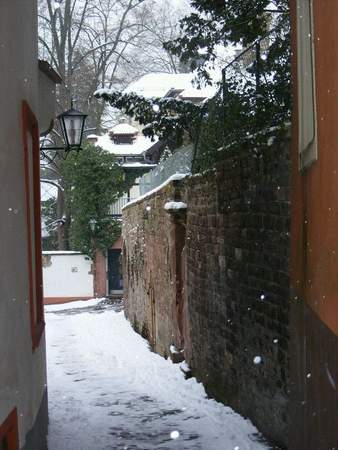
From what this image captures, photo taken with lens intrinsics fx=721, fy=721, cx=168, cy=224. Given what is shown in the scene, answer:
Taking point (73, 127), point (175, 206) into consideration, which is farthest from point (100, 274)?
point (175, 206)

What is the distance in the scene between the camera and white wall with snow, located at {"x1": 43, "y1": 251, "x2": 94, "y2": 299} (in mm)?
30391

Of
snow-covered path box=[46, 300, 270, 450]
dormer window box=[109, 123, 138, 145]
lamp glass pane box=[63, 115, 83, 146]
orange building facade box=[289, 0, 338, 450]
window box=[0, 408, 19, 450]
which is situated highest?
dormer window box=[109, 123, 138, 145]

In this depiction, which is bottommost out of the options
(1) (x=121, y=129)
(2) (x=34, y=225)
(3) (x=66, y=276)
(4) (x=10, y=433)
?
(3) (x=66, y=276)

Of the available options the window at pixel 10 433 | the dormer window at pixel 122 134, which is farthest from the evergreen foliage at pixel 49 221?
the window at pixel 10 433

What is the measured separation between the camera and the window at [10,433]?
3.83m

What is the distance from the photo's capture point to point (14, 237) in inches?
179

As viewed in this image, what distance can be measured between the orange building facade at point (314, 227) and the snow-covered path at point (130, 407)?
1.40 metres

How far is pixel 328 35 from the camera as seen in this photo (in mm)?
3770

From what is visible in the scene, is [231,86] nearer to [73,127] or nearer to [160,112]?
[73,127]

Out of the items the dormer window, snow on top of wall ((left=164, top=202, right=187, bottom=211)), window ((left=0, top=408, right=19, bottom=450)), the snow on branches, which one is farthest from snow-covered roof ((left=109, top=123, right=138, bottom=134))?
window ((left=0, top=408, right=19, bottom=450))

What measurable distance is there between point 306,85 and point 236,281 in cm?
311

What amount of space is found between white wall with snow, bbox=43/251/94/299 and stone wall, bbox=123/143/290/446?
1838 cm

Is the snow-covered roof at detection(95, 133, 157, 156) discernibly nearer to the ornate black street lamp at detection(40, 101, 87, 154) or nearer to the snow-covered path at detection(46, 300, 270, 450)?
the snow-covered path at detection(46, 300, 270, 450)

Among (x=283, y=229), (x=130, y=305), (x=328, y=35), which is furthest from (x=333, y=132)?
(x=130, y=305)
